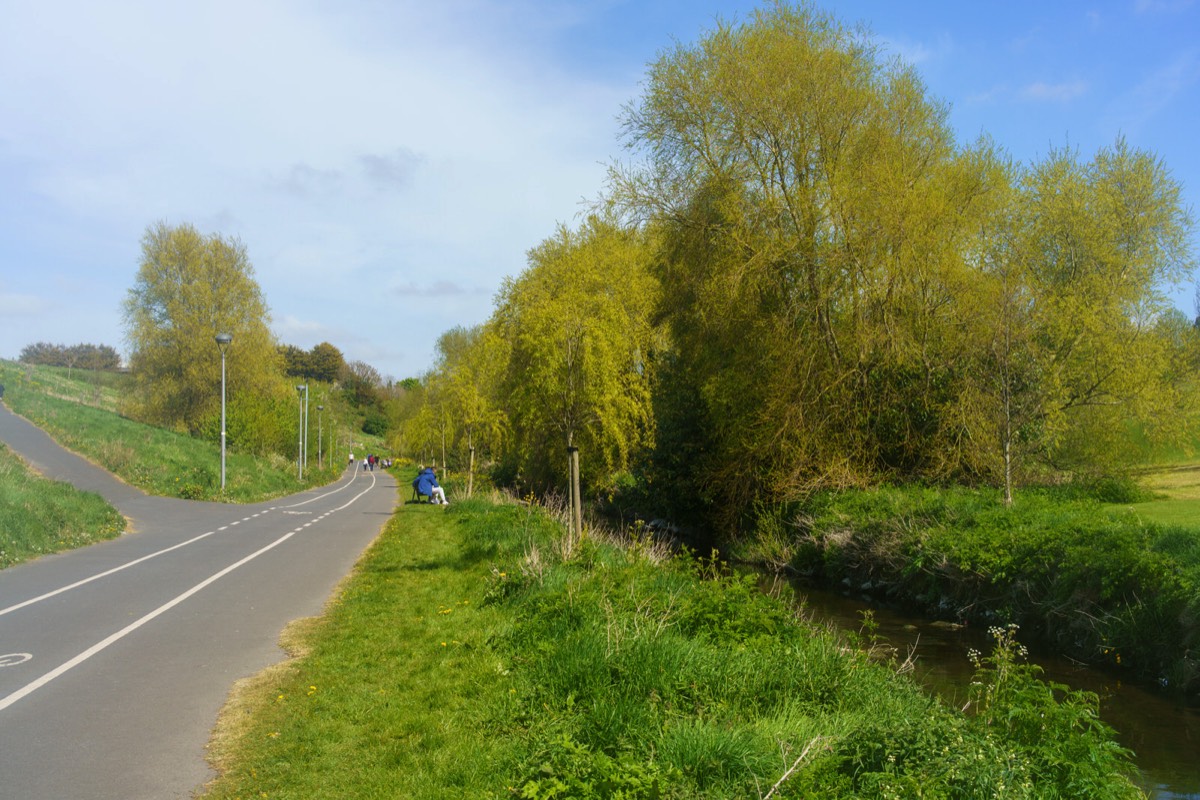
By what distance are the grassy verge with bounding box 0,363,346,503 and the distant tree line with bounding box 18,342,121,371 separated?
246 ft

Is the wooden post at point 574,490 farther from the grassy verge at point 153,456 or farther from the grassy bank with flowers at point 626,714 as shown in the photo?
the grassy verge at point 153,456

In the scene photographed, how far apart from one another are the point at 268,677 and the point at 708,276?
58.2ft

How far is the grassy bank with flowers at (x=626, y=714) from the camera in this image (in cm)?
503

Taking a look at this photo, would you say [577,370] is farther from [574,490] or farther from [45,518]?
[45,518]

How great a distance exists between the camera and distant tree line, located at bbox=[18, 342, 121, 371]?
12669 cm

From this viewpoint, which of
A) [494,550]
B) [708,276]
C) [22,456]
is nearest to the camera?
[494,550]

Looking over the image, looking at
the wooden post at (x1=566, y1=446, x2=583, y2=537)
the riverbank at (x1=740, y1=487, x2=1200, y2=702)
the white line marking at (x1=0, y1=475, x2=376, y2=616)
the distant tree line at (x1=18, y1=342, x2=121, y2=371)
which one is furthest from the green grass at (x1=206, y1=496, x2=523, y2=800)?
the distant tree line at (x1=18, y1=342, x2=121, y2=371)

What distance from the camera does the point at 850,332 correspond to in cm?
2236

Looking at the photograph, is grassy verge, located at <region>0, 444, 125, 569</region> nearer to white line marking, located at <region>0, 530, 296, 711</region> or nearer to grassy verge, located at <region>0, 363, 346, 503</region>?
white line marking, located at <region>0, 530, 296, 711</region>

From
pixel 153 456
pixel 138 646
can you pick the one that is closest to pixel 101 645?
pixel 138 646

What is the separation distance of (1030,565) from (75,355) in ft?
469

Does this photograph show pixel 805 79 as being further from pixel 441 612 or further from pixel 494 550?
pixel 441 612

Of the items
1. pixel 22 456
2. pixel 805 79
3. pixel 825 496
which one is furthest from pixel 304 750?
pixel 22 456

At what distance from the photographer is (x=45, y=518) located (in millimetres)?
18469
